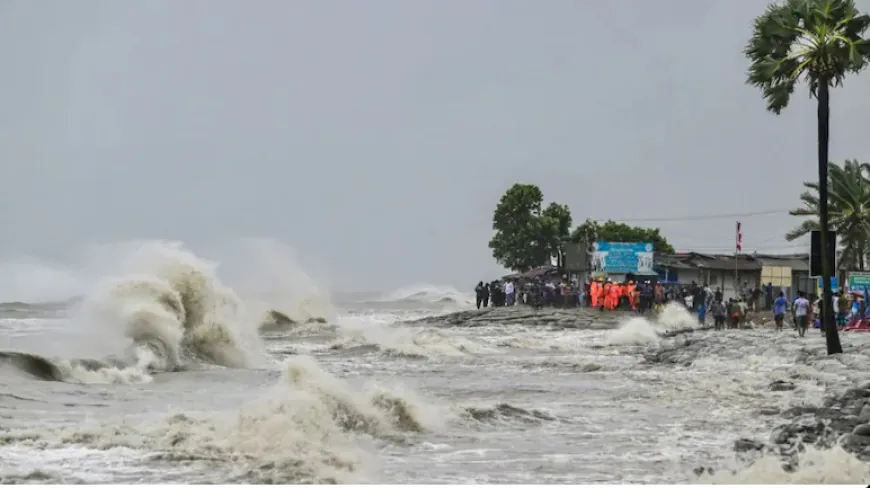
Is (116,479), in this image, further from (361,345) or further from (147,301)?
(361,345)

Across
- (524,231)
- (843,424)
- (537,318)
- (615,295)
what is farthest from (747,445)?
(524,231)

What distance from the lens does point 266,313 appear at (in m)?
43.1

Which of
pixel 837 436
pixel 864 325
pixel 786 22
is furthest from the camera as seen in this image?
pixel 864 325

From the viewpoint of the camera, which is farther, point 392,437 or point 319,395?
point 319,395

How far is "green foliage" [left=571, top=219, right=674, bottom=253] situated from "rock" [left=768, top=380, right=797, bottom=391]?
62201 mm

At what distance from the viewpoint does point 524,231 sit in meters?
73.2

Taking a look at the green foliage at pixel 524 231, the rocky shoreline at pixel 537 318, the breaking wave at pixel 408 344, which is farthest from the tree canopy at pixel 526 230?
the breaking wave at pixel 408 344

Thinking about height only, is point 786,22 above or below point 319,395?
above

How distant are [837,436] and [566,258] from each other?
51955 millimetres

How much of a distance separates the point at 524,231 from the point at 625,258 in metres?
19.3

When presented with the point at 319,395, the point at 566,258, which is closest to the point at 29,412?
the point at 319,395

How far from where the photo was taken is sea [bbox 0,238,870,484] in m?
9.14

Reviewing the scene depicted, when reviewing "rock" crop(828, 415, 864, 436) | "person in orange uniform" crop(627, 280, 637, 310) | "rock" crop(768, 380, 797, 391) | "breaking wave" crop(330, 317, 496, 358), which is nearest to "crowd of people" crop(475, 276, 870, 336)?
"person in orange uniform" crop(627, 280, 637, 310)

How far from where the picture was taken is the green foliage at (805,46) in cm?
1822
